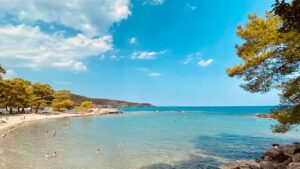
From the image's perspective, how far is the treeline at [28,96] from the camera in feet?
239

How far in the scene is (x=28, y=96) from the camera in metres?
84.7

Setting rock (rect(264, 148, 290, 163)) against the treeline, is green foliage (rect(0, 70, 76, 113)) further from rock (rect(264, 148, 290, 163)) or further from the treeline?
rock (rect(264, 148, 290, 163))

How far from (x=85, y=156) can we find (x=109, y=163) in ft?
12.2

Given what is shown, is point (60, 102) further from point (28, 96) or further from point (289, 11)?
point (289, 11)

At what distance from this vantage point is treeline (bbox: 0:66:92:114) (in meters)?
72.9

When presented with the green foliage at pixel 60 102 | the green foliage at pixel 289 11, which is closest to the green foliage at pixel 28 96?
the green foliage at pixel 60 102

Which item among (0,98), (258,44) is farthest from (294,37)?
(0,98)

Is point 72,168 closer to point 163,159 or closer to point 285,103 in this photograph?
point 163,159

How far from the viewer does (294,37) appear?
50.6 ft

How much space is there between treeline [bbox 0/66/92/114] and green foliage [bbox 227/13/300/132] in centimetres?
5661

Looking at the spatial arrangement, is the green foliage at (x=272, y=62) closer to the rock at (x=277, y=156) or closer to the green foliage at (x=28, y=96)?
the rock at (x=277, y=156)

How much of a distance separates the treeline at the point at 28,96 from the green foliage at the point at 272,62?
5661 cm

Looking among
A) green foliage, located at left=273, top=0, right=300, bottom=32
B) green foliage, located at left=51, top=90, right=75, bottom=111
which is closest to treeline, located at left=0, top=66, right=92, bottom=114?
green foliage, located at left=51, top=90, right=75, bottom=111

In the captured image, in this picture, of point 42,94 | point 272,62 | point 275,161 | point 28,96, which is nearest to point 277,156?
point 275,161
